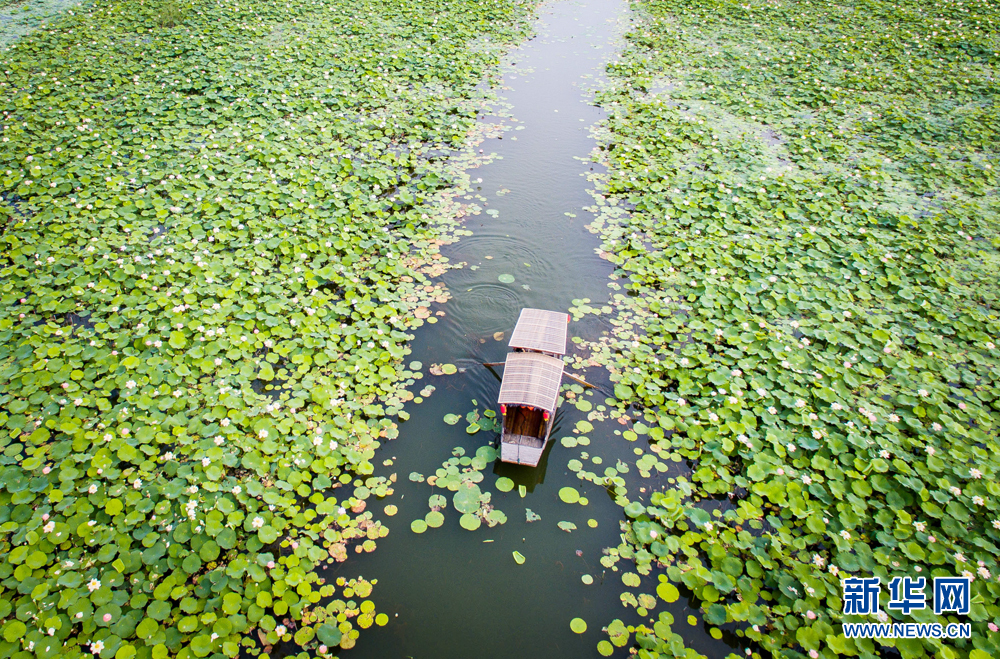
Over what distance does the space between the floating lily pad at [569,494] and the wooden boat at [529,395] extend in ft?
1.56

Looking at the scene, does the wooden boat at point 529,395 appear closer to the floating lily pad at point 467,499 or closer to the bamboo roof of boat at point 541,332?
the bamboo roof of boat at point 541,332

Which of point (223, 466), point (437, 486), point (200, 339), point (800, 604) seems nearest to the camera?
point (800, 604)

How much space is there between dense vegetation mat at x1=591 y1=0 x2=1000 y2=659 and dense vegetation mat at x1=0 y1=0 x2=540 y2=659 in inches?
132

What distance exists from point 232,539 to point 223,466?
2.84 feet

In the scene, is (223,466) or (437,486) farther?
(437,486)

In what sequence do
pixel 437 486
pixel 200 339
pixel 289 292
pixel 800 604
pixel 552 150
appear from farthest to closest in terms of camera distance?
pixel 552 150 < pixel 289 292 < pixel 200 339 < pixel 437 486 < pixel 800 604

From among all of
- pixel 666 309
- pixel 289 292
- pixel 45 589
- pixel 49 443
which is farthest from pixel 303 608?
pixel 666 309

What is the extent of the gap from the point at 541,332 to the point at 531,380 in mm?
868

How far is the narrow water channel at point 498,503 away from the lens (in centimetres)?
481

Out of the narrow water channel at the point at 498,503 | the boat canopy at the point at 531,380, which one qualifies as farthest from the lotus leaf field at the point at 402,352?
the boat canopy at the point at 531,380

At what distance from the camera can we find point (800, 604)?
185 inches

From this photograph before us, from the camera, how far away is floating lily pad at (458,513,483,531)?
5.48m

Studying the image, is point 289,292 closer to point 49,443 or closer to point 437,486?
point 49,443

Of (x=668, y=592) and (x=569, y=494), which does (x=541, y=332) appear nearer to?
(x=569, y=494)
